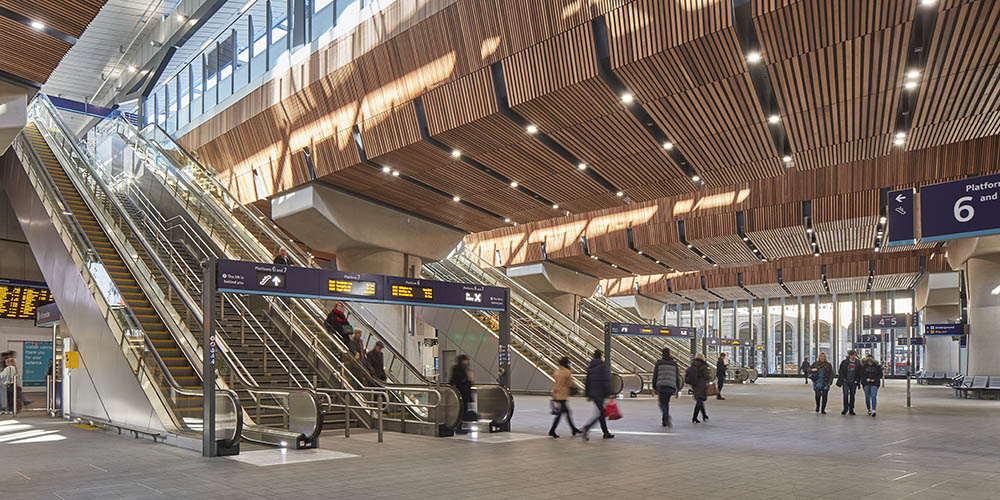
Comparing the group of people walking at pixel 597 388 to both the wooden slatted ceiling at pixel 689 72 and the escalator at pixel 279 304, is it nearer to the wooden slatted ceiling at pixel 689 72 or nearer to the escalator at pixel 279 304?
the escalator at pixel 279 304

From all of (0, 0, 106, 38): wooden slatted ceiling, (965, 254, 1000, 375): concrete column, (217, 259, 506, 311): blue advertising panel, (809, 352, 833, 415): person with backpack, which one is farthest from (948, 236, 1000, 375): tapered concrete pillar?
(0, 0, 106, 38): wooden slatted ceiling

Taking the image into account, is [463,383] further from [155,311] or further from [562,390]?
[155,311]

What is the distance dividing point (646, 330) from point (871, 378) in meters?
8.21

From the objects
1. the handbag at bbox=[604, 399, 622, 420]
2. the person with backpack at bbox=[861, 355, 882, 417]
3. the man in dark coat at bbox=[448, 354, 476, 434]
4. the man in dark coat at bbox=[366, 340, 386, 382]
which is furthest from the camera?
the person with backpack at bbox=[861, 355, 882, 417]

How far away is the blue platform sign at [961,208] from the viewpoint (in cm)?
905

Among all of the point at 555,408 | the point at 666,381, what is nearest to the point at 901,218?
the point at 666,381

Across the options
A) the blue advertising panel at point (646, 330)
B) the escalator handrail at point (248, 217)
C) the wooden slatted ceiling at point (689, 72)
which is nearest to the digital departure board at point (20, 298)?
the escalator handrail at point (248, 217)

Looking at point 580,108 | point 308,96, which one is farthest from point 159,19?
point 580,108

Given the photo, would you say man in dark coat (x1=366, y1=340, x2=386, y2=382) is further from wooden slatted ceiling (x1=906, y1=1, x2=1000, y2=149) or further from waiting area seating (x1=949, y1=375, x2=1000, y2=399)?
waiting area seating (x1=949, y1=375, x2=1000, y2=399)

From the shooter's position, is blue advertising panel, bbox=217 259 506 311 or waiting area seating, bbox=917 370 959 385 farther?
waiting area seating, bbox=917 370 959 385

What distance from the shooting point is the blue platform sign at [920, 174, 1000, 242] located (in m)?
9.05

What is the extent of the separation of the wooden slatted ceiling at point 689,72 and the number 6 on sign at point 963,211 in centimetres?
352

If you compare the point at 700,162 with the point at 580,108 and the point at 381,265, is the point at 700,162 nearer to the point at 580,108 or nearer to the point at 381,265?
the point at 580,108

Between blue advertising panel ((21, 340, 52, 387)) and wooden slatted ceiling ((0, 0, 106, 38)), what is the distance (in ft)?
50.8
